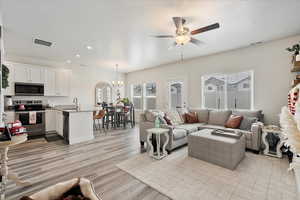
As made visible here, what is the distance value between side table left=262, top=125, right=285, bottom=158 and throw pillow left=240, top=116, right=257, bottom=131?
34cm

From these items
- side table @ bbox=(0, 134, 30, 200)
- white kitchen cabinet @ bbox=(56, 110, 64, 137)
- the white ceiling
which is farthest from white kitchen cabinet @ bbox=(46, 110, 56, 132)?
side table @ bbox=(0, 134, 30, 200)

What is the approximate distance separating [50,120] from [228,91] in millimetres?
6033

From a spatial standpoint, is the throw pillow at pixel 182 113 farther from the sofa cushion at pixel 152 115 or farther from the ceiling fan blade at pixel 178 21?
the ceiling fan blade at pixel 178 21

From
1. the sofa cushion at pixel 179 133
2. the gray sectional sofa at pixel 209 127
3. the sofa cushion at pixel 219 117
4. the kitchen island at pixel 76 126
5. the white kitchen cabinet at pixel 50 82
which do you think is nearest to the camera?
the gray sectional sofa at pixel 209 127

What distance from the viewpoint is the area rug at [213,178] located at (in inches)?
70.7

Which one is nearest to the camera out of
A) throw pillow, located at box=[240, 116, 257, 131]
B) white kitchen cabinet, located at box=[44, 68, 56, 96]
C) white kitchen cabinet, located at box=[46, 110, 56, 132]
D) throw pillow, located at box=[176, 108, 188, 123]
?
throw pillow, located at box=[240, 116, 257, 131]

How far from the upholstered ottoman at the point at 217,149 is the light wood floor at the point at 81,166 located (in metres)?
1.30

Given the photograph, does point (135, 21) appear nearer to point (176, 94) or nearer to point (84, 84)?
point (176, 94)

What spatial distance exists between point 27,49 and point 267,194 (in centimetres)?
628

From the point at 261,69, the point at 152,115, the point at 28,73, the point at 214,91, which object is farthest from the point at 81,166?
the point at 261,69

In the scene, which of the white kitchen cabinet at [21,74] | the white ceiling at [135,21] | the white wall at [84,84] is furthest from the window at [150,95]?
the white kitchen cabinet at [21,74]

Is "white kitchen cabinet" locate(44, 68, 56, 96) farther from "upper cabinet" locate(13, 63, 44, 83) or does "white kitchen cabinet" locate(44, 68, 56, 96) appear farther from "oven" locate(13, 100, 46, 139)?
"oven" locate(13, 100, 46, 139)

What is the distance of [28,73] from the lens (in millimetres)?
Answer: 4770

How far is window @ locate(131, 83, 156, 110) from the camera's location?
6.86 metres
